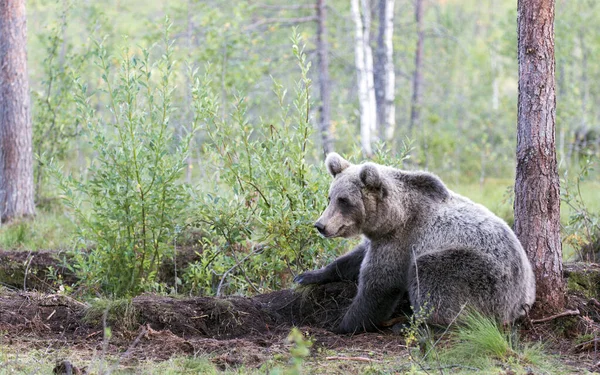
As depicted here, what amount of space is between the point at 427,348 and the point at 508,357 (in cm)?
57

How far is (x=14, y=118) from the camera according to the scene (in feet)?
35.0

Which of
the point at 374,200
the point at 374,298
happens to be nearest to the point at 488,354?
the point at 374,298

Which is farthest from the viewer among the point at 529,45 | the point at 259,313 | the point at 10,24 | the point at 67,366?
the point at 10,24

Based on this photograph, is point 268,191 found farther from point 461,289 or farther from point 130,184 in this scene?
point 461,289

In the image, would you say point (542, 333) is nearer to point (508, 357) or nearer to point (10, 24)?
point (508, 357)

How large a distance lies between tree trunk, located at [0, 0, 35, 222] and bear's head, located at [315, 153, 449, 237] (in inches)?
255

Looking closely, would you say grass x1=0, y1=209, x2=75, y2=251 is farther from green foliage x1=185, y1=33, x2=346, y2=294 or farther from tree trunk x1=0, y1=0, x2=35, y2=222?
green foliage x1=185, y1=33, x2=346, y2=294

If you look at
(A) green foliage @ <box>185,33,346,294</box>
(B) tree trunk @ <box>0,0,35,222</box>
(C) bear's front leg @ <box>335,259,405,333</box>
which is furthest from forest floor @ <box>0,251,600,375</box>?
(B) tree trunk @ <box>0,0,35,222</box>

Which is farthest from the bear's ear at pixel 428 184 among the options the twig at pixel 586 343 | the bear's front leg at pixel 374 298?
the twig at pixel 586 343

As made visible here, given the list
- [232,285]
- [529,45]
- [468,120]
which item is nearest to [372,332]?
[232,285]

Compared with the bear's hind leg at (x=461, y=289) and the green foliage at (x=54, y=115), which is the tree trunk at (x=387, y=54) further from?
the bear's hind leg at (x=461, y=289)

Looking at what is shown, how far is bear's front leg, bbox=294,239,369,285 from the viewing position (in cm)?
666

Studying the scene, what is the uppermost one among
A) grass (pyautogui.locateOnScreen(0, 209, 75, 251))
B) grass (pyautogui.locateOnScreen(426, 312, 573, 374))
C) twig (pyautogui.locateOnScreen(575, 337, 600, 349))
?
grass (pyautogui.locateOnScreen(0, 209, 75, 251))

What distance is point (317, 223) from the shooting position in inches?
231
